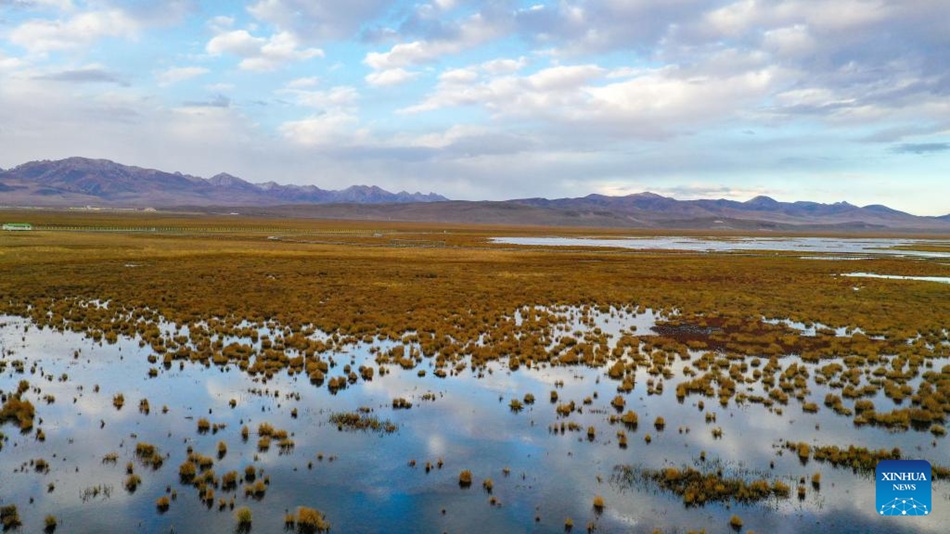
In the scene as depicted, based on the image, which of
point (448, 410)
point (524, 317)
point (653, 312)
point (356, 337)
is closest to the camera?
point (448, 410)

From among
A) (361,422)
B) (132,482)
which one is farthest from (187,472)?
(361,422)

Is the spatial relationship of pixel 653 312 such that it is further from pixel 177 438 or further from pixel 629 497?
pixel 177 438

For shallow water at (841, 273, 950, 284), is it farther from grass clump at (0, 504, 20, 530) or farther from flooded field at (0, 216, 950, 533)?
grass clump at (0, 504, 20, 530)

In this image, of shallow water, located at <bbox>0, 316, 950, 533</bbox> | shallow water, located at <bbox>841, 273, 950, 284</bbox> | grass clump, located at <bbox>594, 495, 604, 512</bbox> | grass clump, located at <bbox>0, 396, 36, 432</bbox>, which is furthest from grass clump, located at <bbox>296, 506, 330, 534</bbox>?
shallow water, located at <bbox>841, 273, 950, 284</bbox>

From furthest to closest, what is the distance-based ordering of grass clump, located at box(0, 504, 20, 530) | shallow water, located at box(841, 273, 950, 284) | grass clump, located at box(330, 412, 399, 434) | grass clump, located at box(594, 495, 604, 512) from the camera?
shallow water, located at box(841, 273, 950, 284)
grass clump, located at box(330, 412, 399, 434)
grass clump, located at box(594, 495, 604, 512)
grass clump, located at box(0, 504, 20, 530)

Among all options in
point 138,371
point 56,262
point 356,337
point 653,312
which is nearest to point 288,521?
point 138,371

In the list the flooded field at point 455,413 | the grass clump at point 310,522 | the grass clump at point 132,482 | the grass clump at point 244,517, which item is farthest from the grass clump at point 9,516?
the grass clump at point 310,522
